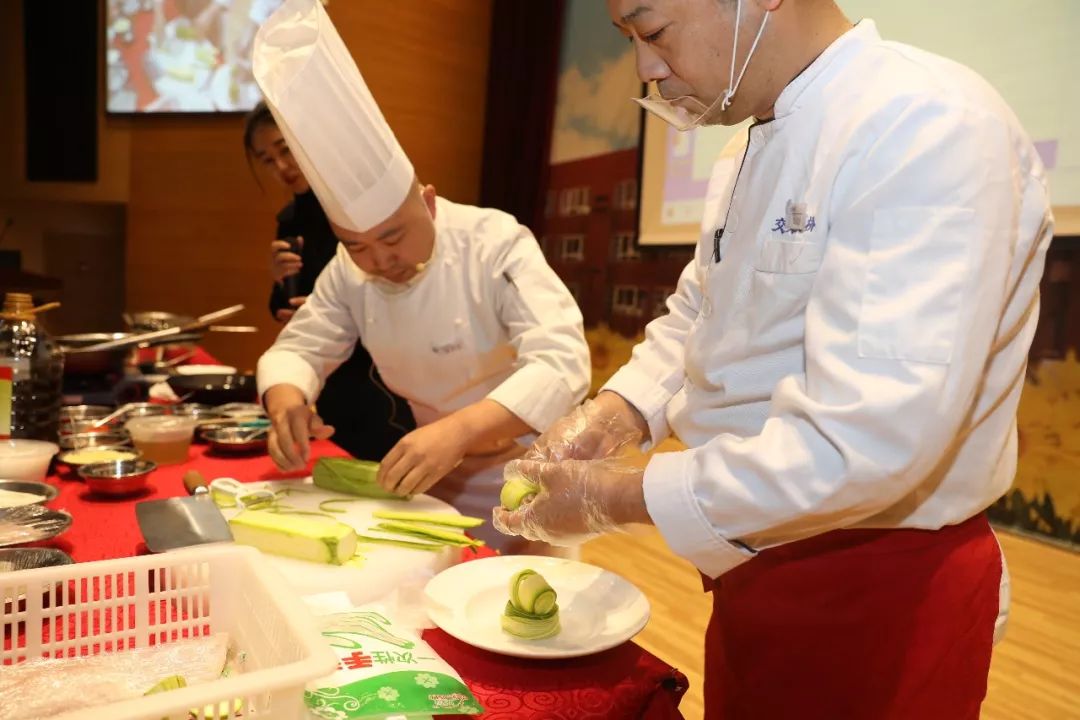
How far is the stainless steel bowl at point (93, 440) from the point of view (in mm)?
1563

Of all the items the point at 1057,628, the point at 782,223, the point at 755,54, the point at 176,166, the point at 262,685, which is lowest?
the point at 1057,628

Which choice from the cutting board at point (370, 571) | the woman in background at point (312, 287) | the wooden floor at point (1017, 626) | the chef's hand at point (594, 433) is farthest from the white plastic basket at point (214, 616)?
the wooden floor at point (1017, 626)

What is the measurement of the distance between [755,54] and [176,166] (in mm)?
5317

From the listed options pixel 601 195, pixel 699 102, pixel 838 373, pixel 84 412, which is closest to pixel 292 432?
pixel 84 412

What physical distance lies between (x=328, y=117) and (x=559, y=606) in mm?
1010

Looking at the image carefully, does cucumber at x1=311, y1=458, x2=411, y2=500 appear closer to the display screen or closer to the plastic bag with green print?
the plastic bag with green print

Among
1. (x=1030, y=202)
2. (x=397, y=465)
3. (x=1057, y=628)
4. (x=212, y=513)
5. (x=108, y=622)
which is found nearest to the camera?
(x=1030, y=202)

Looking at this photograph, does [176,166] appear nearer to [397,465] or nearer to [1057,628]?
[397,465]

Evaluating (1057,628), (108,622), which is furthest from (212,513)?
(1057,628)

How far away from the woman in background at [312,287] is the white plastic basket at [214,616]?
52.0 inches

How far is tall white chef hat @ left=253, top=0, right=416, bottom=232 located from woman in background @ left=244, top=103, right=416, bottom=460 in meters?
0.72

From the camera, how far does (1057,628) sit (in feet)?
8.32

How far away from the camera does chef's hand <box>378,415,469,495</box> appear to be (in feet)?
4.17

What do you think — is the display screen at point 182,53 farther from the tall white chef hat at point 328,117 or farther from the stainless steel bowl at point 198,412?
the tall white chef hat at point 328,117
